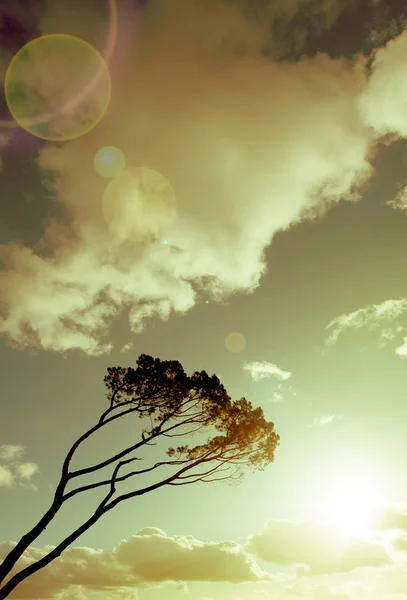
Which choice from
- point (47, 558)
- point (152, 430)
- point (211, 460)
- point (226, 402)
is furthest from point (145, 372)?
point (47, 558)

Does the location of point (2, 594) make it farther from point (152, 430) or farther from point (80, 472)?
point (152, 430)

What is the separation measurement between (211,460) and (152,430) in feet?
12.0

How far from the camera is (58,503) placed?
48.6ft

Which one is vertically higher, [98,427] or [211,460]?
[98,427]

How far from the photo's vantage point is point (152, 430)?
17.7 m

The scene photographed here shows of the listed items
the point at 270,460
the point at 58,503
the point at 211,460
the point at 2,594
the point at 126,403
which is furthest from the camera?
the point at 270,460

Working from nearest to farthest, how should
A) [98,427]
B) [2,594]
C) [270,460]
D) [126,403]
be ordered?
1. [2,594]
2. [98,427]
3. [126,403]
4. [270,460]

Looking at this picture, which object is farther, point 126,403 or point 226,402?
point 226,402

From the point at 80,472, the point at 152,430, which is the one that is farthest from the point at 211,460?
the point at 80,472

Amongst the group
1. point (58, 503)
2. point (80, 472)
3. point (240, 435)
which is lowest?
point (58, 503)

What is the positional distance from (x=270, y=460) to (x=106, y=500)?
921 cm

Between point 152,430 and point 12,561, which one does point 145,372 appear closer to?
point 152,430

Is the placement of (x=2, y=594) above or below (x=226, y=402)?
below

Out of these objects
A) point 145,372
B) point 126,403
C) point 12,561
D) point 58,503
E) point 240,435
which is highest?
point 145,372
